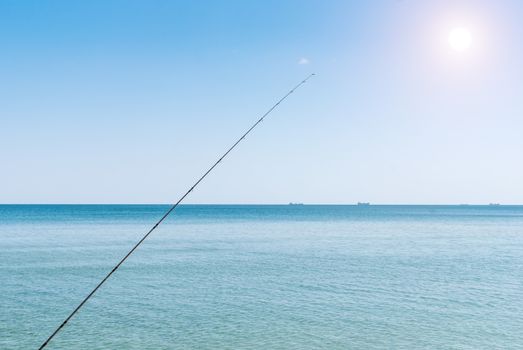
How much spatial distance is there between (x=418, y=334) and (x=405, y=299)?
4.94 meters

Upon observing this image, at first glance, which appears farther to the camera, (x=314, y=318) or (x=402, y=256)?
(x=402, y=256)

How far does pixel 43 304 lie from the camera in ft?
60.4

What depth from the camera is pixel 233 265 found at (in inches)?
1161

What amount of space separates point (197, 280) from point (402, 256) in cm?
1655

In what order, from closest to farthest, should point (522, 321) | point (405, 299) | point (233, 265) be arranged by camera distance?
point (522, 321) < point (405, 299) < point (233, 265)

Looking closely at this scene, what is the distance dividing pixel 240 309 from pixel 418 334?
6.15m

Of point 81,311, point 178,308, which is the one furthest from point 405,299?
point 81,311

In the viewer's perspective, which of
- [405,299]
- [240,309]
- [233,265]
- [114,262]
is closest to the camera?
[240,309]

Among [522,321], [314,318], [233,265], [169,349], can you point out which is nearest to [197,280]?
[233,265]

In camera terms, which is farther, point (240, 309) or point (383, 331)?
point (240, 309)

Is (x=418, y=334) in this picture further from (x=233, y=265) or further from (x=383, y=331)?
(x=233, y=265)

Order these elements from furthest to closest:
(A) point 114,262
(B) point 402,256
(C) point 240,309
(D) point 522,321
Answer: (B) point 402,256, (A) point 114,262, (C) point 240,309, (D) point 522,321

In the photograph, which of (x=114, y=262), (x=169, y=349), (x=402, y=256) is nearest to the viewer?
(x=169, y=349)

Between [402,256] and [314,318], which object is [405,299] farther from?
[402,256]
